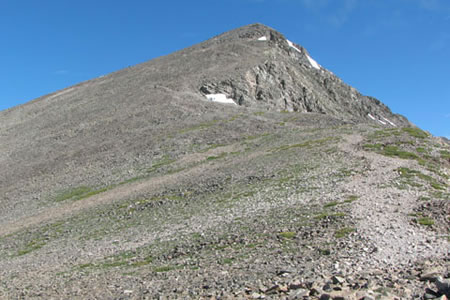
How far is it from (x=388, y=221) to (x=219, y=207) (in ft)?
34.7

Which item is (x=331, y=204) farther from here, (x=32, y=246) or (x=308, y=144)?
(x=32, y=246)

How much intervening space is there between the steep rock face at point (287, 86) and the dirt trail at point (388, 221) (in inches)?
1695

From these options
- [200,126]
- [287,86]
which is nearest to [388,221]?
[200,126]

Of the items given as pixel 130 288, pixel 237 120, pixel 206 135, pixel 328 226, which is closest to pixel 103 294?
pixel 130 288

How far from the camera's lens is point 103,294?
14.5m

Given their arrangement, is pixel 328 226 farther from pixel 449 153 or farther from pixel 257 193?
pixel 449 153

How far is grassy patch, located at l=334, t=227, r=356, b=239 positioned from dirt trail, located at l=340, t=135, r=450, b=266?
16.2 inches

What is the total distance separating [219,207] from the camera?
2475 cm

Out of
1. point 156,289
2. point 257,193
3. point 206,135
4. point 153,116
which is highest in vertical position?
point 153,116

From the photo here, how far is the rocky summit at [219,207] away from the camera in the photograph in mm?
13523

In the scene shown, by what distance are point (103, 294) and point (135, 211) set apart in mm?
13539

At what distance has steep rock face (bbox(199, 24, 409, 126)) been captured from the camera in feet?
246

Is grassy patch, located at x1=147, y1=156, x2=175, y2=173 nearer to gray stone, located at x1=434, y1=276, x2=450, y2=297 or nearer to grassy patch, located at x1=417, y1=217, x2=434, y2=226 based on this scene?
grassy patch, located at x1=417, y1=217, x2=434, y2=226

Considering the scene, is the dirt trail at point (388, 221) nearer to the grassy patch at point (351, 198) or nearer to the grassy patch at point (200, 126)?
the grassy patch at point (351, 198)
